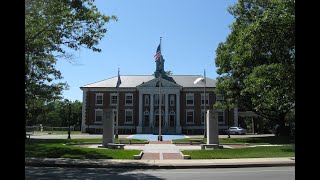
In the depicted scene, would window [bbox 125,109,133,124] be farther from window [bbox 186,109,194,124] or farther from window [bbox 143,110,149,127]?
window [bbox 186,109,194,124]

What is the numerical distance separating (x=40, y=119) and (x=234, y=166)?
3785 inches

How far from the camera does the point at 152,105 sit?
68.8 metres

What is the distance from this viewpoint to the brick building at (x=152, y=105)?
68.6 metres

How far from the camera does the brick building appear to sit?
6856 cm

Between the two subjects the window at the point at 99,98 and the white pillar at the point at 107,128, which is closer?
the white pillar at the point at 107,128

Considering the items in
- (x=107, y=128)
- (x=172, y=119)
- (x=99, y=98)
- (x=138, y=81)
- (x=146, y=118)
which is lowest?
(x=107, y=128)

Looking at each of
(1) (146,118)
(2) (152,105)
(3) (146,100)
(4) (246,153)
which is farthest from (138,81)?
(4) (246,153)

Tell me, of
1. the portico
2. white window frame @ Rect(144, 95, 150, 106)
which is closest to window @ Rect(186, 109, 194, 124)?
the portico

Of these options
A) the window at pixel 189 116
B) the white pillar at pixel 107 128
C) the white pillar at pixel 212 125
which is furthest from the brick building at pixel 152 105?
the white pillar at pixel 212 125

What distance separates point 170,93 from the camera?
68.8 metres

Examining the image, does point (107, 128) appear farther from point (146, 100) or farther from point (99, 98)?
point (99, 98)

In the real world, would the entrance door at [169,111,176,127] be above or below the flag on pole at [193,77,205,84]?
below

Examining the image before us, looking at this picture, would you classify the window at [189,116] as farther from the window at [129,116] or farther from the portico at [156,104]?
the window at [129,116]
